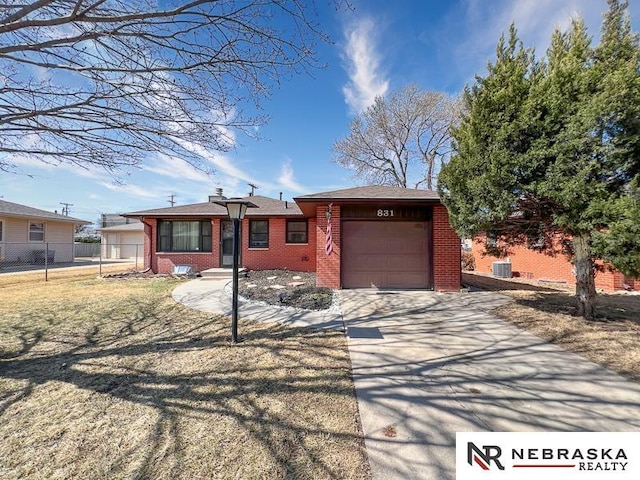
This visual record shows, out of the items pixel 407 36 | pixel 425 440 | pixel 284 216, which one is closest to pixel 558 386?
pixel 425 440

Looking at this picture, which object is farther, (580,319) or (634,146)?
(580,319)

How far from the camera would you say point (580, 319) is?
17.6 ft

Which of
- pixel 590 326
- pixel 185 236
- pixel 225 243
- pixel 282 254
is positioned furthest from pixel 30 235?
pixel 590 326

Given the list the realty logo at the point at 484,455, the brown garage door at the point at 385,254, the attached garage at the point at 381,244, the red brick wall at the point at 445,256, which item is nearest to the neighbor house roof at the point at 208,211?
the attached garage at the point at 381,244

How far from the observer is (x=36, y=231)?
18.2 metres

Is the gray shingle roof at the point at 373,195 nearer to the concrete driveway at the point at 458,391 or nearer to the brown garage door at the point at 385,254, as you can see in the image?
the brown garage door at the point at 385,254

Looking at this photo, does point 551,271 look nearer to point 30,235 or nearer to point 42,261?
point 42,261

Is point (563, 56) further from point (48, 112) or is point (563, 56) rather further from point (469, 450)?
point (48, 112)

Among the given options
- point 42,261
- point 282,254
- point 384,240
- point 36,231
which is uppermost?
point 36,231

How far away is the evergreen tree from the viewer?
14.0ft

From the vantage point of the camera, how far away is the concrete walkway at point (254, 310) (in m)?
5.32

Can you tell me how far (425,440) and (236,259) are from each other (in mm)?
3372

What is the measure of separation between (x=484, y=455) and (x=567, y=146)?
4999 mm

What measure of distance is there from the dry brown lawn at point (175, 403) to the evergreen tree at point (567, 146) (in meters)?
4.36
